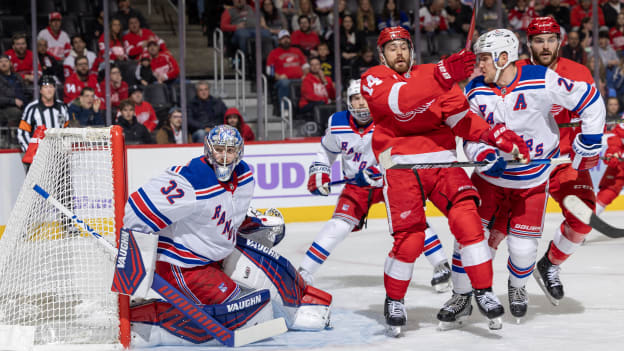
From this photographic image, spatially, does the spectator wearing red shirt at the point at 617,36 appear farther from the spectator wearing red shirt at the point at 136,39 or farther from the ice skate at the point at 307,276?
the ice skate at the point at 307,276

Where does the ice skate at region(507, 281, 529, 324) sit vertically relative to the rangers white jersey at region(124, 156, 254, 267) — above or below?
below

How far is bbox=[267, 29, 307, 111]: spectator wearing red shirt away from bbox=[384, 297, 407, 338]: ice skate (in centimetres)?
420

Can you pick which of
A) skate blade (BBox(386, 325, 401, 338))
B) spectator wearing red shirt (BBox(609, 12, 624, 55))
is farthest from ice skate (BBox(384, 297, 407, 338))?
spectator wearing red shirt (BBox(609, 12, 624, 55))

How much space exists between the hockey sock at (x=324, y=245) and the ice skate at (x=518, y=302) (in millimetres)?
859

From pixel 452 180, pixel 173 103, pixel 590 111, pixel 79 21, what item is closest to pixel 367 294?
pixel 452 180

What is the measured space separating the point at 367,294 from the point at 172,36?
12.4 ft

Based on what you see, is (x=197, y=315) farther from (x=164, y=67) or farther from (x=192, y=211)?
(x=164, y=67)

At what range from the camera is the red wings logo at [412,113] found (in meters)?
3.07

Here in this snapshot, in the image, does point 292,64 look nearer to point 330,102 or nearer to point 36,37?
point 330,102

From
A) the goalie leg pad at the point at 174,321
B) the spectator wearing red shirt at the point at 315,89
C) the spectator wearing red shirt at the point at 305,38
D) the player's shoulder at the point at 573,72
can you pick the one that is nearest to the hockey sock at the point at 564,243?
the player's shoulder at the point at 573,72

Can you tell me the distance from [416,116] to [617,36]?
5.70 meters

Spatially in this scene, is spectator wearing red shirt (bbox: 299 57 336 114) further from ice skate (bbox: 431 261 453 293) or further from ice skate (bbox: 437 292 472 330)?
ice skate (bbox: 437 292 472 330)

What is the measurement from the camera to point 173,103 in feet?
22.7

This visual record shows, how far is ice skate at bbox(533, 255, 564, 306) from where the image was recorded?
376cm
